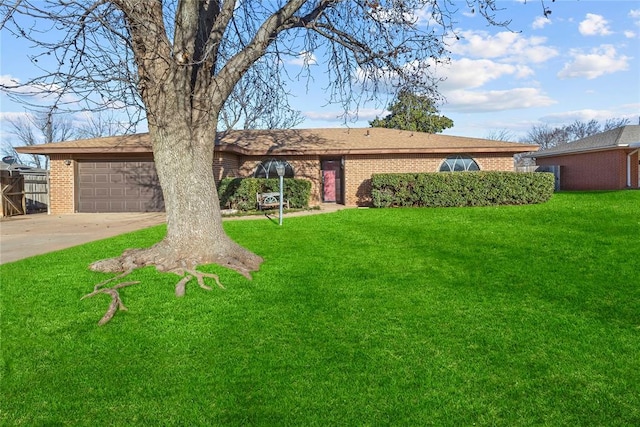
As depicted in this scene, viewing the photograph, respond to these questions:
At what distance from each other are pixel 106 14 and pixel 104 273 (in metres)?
3.85

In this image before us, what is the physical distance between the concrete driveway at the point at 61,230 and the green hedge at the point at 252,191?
2.47 meters

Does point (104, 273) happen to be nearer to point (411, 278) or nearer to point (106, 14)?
point (106, 14)

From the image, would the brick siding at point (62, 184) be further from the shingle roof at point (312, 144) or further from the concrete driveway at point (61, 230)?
the concrete driveway at point (61, 230)

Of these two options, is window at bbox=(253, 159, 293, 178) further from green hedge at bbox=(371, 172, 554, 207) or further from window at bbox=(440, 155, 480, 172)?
window at bbox=(440, 155, 480, 172)

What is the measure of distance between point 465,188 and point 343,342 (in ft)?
41.6

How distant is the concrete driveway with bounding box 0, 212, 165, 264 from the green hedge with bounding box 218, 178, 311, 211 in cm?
247

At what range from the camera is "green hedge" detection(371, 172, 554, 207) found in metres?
16.1

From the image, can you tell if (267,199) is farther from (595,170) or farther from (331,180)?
(595,170)

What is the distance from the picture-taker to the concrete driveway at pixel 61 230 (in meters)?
9.49

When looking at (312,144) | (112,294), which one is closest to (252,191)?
(312,144)

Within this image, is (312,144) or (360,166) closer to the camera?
(360,166)

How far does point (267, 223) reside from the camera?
499 inches

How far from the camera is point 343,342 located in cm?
459

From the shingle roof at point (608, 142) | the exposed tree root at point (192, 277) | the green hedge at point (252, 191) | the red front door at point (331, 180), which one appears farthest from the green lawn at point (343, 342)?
the shingle roof at point (608, 142)
